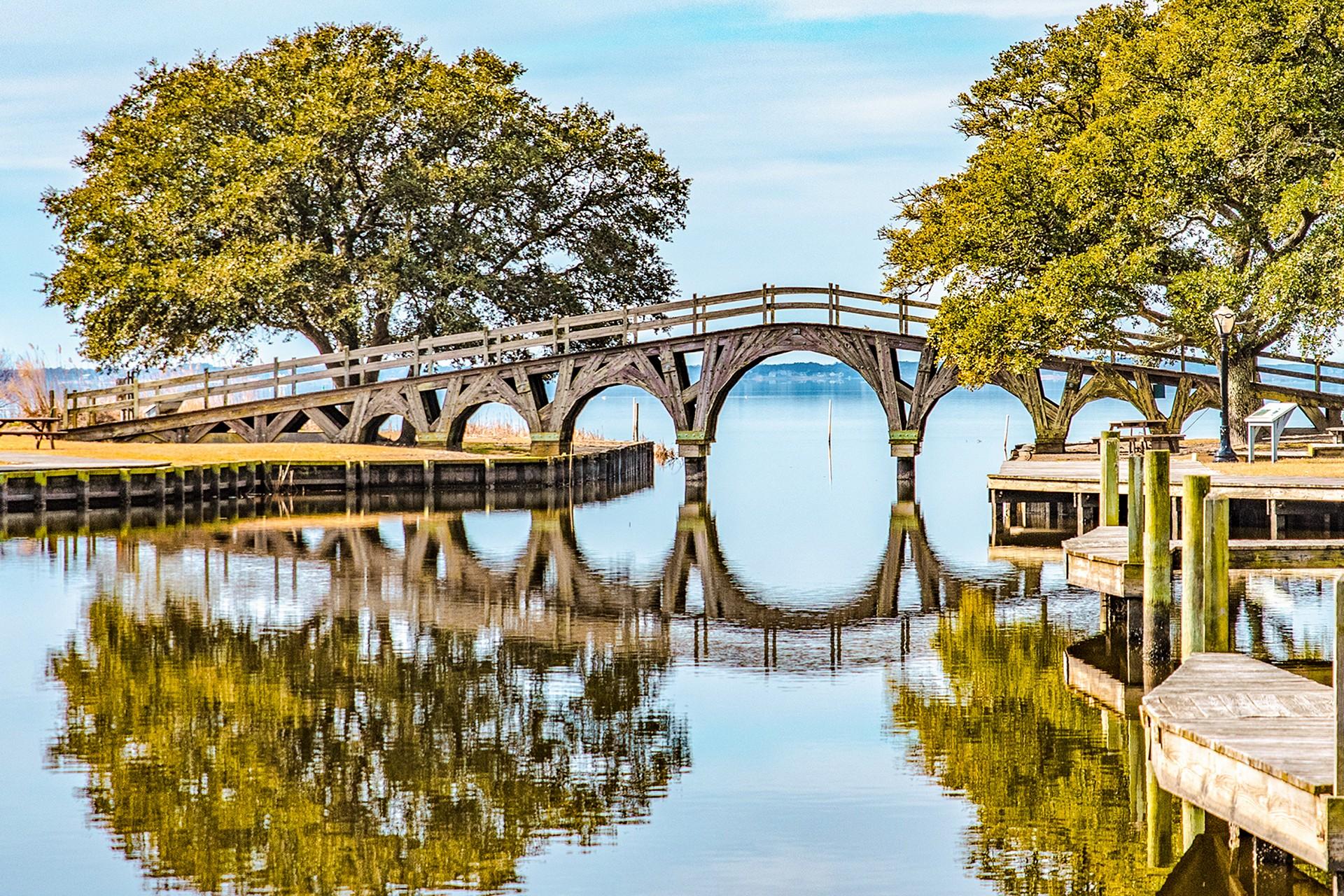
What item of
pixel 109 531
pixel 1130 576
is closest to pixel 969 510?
pixel 109 531

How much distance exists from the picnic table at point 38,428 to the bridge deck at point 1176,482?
22140mm

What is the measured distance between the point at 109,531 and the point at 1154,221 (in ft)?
68.8

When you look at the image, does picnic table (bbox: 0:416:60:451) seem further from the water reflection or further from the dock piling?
the dock piling

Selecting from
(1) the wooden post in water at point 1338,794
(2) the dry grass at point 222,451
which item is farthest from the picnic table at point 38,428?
(1) the wooden post in water at point 1338,794

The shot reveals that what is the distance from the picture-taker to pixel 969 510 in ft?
115

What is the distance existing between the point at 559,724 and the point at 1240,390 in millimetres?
23750

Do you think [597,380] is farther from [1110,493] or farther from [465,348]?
[1110,493]

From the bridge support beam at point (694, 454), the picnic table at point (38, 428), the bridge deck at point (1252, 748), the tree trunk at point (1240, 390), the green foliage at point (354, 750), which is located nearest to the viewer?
the bridge deck at point (1252, 748)

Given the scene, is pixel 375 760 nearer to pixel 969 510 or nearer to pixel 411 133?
pixel 969 510

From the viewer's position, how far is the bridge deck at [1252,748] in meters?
7.21

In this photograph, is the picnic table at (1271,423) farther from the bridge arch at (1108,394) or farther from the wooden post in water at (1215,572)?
the wooden post in water at (1215,572)

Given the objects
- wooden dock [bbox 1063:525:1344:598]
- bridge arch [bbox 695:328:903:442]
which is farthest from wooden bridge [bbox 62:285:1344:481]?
wooden dock [bbox 1063:525:1344:598]

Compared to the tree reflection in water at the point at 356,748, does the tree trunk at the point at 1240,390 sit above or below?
above

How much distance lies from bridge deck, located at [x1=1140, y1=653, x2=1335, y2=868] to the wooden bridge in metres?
29.1
